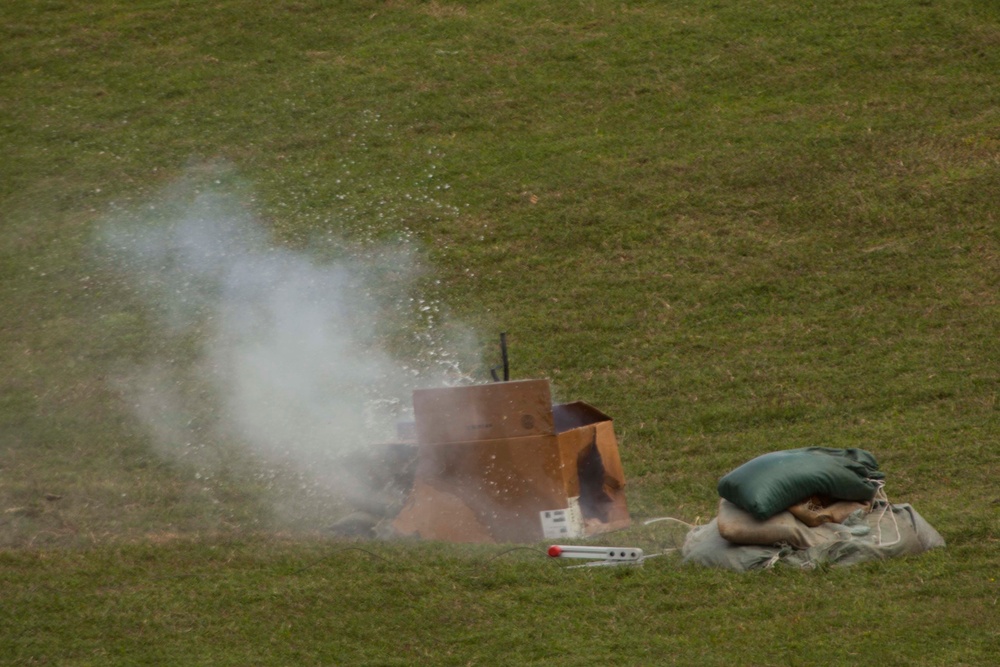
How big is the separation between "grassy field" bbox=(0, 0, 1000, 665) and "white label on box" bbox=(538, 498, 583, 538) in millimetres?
329

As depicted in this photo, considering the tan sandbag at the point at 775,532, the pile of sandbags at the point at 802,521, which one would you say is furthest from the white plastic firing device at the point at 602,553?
the tan sandbag at the point at 775,532

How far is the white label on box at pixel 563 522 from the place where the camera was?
6.11 metres

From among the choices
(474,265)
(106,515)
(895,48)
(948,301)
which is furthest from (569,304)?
(895,48)

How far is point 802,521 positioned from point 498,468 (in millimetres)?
1622

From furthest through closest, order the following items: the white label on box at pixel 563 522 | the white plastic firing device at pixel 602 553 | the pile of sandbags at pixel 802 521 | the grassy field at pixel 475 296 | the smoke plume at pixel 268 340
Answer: the smoke plume at pixel 268 340
the white label on box at pixel 563 522
the white plastic firing device at pixel 602 553
the pile of sandbags at pixel 802 521
the grassy field at pixel 475 296

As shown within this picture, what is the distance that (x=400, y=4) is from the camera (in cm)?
1355

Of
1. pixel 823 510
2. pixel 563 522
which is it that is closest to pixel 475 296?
pixel 563 522

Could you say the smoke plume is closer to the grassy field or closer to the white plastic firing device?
the grassy field

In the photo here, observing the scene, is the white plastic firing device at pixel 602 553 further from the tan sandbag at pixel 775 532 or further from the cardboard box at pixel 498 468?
the cardboard box at pixel 498 468

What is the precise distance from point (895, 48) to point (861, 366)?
5.24 m

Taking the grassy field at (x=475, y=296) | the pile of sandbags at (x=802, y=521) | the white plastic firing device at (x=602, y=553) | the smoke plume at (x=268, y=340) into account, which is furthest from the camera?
the smoke plume at (x=268, y=340)

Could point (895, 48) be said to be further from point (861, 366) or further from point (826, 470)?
point (826, 470)

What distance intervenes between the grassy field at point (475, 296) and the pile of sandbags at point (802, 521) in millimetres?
136

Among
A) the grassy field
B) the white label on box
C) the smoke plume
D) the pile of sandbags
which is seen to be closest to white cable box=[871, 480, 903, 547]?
the pile of sandbags
